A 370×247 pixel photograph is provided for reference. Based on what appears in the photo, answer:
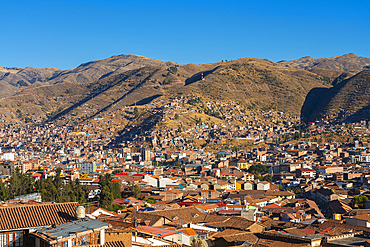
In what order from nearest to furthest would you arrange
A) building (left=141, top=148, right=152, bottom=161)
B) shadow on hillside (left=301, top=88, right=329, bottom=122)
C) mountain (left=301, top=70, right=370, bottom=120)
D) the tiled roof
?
the tiled roof
building (left=141, top=148, right=152, bottom=161)
mountain (left=301, top=70, right=370, bottom=120)
shadow on hillside (left=301, top=88, right=329, bottom=122)

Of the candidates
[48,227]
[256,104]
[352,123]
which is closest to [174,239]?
[48,227]

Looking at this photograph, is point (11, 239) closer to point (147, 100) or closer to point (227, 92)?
point (227, 92)

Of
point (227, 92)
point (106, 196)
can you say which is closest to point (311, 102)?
point (227, 92)

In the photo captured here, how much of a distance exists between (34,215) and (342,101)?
155861 mm

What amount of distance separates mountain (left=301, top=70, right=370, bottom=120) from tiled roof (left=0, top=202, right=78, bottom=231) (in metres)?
138

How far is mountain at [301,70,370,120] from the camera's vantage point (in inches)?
5738

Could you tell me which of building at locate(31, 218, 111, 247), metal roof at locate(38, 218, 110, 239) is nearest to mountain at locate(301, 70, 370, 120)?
metal roof at locate(38, 218, 110, 239)

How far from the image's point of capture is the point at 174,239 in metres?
17.7

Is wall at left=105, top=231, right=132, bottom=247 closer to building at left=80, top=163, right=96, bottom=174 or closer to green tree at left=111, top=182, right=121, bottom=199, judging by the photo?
green tree at left=111, top=182, right=121, bottom=199

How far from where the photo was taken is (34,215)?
442 inches

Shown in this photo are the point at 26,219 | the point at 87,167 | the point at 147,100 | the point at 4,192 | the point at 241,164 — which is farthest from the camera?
the point at 147,100

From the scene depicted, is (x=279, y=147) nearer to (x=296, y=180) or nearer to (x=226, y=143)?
(x=226, y=143)

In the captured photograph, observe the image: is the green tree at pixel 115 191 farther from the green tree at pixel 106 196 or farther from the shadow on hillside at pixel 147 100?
the shadow on hillside at pixel 147 100

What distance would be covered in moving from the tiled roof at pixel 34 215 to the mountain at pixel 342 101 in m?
138
